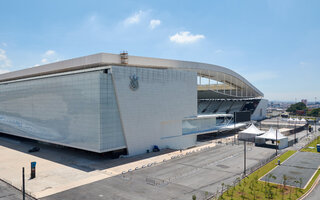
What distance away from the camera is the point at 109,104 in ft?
107

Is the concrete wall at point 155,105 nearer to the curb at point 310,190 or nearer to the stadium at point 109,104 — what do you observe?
the stadium at point 109,104

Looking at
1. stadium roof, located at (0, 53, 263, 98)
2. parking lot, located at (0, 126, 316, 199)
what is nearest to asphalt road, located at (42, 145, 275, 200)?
parking lot, located at (0, 126, 316, 199)

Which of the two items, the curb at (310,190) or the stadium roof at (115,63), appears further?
the stadium roof at (115,63)

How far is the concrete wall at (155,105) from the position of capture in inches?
1358

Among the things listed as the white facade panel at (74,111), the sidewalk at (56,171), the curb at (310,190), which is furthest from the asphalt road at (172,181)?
the white facade panel at (74,111)

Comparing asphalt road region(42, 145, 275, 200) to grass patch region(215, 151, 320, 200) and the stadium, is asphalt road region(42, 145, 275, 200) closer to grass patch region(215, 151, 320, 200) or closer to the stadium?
grass patch region(215, 151, 320, 200)

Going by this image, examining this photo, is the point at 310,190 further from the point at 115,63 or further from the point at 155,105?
the point at 115,63

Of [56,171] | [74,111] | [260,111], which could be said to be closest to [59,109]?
[74,111]

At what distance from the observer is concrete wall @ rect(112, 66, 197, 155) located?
3450 centimetres

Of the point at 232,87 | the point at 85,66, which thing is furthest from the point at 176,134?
the point at 232,87

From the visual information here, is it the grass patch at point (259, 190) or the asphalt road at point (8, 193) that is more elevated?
the grass patch at point (259, 190)

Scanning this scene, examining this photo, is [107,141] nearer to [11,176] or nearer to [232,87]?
[11,176]

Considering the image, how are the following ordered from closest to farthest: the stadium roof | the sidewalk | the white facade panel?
the sidewalk → the white facade panel → the stadium roof

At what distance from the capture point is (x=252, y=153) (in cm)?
3856
